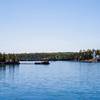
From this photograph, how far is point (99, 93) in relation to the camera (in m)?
55.1

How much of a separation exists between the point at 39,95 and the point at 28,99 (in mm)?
4577

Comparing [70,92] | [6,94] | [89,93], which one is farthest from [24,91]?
[89,93]

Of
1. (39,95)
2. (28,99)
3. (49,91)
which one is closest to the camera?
(28,99)

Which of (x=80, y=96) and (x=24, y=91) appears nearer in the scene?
(x=80, y=96)

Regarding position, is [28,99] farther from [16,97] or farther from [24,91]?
[24,91]

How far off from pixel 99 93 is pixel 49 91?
9.45m

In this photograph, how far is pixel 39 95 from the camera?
174 ft

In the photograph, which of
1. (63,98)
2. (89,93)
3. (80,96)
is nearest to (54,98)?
(63,98)

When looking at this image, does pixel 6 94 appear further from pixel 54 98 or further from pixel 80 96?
pixel 80 96

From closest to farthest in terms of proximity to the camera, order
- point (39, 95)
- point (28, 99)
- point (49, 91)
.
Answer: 1. point (28, 99)
2. point (39, 95)
3. point (49, 91)

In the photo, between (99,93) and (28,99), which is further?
(99,93)

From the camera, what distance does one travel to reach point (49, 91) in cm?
5778

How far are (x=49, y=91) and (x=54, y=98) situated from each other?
7.95 meters

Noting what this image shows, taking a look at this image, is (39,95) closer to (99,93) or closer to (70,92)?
(70,92)
